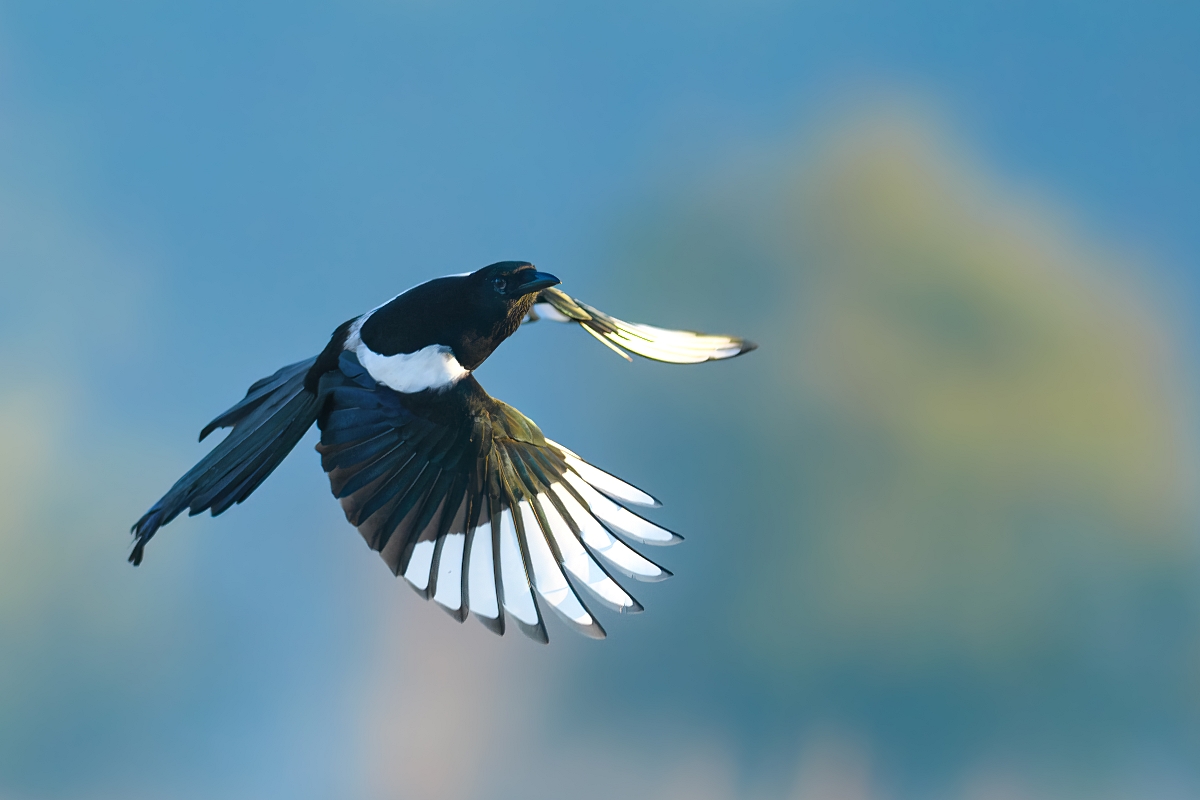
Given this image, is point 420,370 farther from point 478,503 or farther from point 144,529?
point 144,529

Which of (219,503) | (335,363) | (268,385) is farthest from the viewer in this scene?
(268,385)

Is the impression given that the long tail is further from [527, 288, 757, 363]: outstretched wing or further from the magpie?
[527, 288, 757, 363]: outstretched wing

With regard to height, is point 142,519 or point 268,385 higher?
point 268,385

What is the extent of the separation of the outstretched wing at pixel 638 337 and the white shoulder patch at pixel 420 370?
0.16 m

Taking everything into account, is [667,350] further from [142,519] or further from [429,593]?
[142,519]

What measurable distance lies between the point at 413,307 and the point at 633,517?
11.4 inches

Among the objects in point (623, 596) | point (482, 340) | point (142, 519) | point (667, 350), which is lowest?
point (142, 519)

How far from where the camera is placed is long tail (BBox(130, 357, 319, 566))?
0.87 metres

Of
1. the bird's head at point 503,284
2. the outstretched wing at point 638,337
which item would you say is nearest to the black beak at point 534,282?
the bird's head at point 503,284

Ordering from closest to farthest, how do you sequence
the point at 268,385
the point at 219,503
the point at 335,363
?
the point at 219,503 < the point at 335,363 < the point at 268,385

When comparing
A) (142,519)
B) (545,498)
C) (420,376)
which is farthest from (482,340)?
(142,519)

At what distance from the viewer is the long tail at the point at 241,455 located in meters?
0.87

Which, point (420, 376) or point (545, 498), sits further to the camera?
point (545, 498)

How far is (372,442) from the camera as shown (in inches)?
36.2
